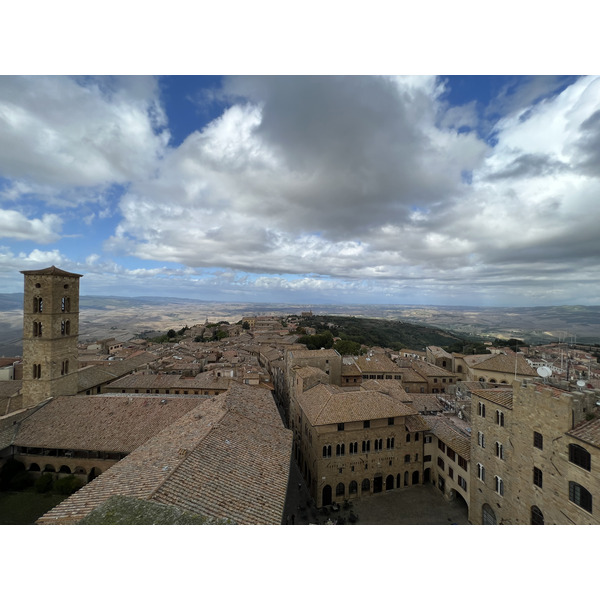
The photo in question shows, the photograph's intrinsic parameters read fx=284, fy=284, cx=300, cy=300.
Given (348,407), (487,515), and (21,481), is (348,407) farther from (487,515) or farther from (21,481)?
(21,481)

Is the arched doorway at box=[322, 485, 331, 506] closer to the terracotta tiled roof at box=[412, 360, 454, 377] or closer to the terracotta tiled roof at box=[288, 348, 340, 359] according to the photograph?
the terracotta tiled roof at box=[288, 348, 340, 359]

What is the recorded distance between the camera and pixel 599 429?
10.7 m

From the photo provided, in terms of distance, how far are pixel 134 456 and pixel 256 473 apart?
17.9 feet

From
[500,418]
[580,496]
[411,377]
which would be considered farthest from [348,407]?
[411,377]

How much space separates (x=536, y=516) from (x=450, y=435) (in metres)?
9.30

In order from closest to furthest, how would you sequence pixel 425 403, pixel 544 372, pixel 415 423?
1. pixel 544 372
2. pixel 415 423
3. pixel 425 403

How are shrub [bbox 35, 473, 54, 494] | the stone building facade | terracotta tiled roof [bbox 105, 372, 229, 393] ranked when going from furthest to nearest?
terracotta tiled roof [bbox 105, 372, 229, 393], shrub [bbox 35, 473, 54, 494], the stone building facade

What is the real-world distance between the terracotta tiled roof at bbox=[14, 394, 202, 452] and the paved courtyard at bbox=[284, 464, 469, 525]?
10.8 m

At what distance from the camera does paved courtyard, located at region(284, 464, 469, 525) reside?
18.9 metres

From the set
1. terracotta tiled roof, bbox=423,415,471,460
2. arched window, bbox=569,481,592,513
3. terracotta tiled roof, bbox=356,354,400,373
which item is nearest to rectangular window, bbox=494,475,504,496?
terracotta tiled roof, bbox=423,415,471,460

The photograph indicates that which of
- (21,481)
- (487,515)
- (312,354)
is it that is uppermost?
(312,354)

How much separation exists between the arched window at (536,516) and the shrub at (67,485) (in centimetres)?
2451

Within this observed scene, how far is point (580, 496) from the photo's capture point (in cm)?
1066

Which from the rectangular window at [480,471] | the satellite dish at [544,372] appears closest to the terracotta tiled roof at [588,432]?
the satellite dish at [544,372]
